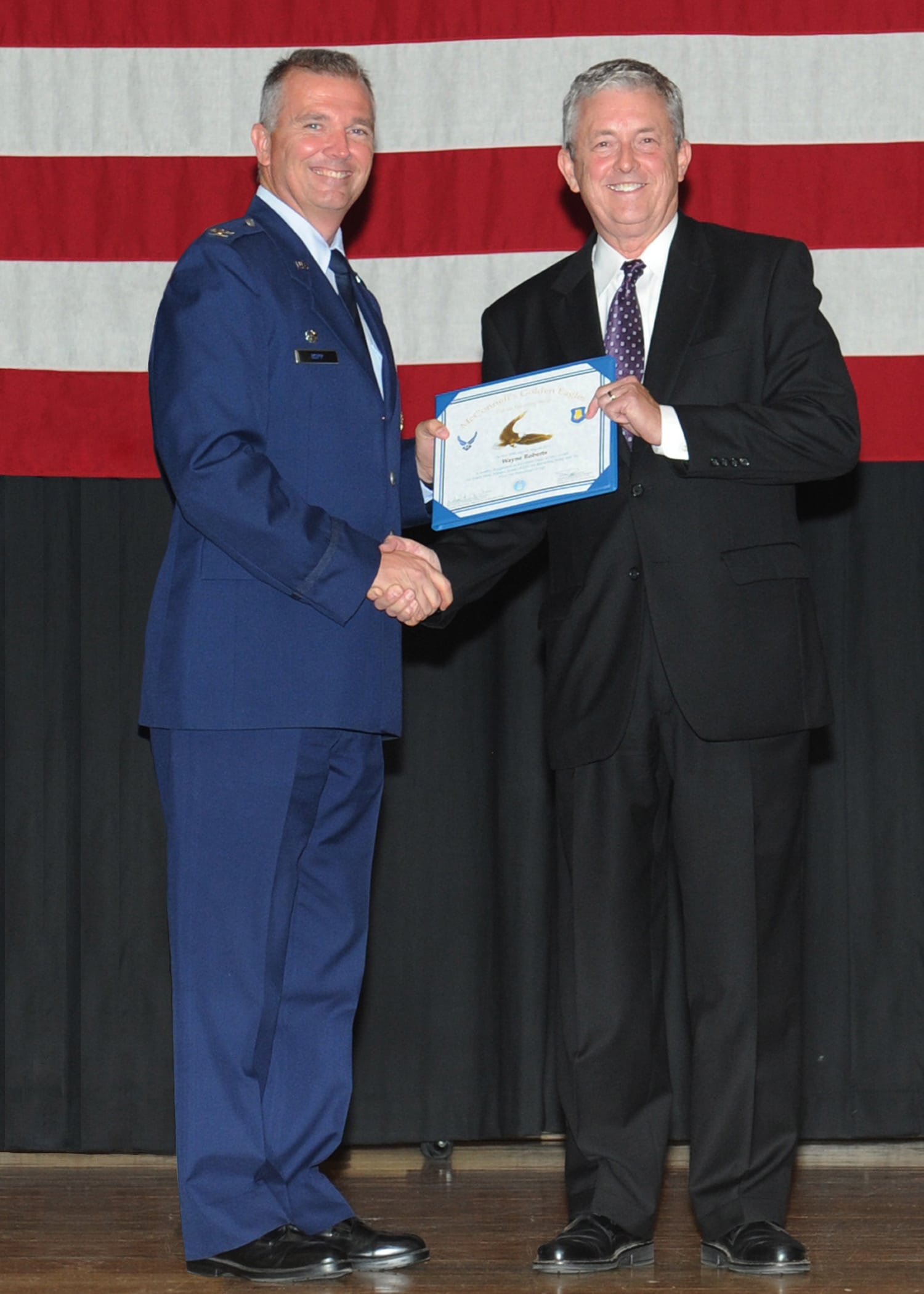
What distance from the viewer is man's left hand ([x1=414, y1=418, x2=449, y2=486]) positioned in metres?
2.42

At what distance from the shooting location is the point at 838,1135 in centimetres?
305

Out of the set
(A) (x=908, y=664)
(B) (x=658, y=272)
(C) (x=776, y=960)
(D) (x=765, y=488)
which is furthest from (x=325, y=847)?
(A) (x=908, y=664)

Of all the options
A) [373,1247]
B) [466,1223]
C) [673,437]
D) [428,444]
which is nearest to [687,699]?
[673,437]

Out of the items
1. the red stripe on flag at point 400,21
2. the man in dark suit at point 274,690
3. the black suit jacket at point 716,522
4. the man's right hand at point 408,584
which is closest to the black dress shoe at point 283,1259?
the man in dark suit at point 274,690

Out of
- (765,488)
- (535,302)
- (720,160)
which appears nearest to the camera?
(765,488)

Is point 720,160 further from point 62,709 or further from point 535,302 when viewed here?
point 62,709

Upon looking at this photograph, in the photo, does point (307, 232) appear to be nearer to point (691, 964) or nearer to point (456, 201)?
point (456, 201)

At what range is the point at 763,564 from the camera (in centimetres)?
221

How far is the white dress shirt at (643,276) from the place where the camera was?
91.4 inches

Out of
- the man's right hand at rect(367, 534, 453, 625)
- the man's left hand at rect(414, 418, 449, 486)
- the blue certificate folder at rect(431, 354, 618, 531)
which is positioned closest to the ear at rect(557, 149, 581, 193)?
the blue certificate folder at rect(431, 354, 618, 531)

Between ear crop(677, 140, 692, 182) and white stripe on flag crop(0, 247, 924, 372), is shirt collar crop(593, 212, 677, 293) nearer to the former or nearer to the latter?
ear crop(677, 140, 692, 182)

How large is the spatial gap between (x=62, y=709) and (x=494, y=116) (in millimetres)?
1432

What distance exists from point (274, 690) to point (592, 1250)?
885 millimetres

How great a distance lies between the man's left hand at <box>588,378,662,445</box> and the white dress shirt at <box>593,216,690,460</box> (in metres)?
0.08
